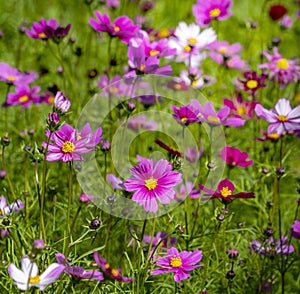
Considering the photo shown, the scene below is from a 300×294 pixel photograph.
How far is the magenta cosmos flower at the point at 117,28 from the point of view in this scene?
1300mm

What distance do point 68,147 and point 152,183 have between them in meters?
0.14

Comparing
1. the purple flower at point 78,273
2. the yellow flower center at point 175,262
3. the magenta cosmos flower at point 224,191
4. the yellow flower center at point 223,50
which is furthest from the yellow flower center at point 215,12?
the purple flower at point 78,273

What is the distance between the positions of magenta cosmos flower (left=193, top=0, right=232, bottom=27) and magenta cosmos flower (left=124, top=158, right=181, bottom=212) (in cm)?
63

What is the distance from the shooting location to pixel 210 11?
1.50m

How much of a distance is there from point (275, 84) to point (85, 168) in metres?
0.59

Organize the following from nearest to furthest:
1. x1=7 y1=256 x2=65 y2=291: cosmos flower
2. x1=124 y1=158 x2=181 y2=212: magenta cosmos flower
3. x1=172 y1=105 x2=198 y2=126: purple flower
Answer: x1=7 y1=256 x2=65 y2=291: cosmos flower, x1=124 y1=158 x2=181 y2=212: magenta cosmos flower, x1=172 y1=105 x2=198 y2=126: purple flower

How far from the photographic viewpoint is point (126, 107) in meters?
1.16

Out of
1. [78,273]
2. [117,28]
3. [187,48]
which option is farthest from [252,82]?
[78,273]

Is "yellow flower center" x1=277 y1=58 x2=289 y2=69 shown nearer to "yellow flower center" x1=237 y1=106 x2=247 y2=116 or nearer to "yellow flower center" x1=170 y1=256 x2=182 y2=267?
"yellow flower center" x1=237 y1=106 x2=247 y2=116

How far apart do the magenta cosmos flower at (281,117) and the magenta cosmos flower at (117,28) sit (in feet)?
1.12

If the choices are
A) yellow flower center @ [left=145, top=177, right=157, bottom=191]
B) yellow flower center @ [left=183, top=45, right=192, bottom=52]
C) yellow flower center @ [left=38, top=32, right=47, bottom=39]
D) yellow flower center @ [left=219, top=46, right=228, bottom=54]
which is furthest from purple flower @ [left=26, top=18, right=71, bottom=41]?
yellow flower center @ [left=219, top=46, right=228, bottom=54]

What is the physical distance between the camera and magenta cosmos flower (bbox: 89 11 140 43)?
1300 millimetres

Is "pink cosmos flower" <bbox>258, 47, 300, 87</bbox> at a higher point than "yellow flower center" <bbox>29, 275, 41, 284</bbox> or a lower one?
higher

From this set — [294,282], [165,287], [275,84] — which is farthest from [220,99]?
[165,287]
